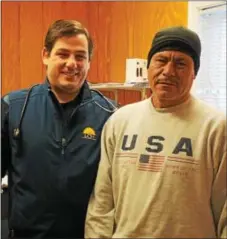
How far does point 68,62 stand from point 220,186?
0.58 m

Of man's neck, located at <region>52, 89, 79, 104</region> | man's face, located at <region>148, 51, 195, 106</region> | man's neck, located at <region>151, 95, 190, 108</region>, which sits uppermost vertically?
man's face, located at <region>148, 51, 195, 106</region>

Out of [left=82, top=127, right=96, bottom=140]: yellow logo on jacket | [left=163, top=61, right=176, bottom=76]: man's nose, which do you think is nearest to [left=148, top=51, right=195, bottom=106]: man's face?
[left=163, top=61, right=176, bottom=76]: man's nose

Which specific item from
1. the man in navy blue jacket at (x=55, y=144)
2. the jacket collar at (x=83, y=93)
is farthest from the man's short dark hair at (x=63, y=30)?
the jacket collar at (x=83, y=93)

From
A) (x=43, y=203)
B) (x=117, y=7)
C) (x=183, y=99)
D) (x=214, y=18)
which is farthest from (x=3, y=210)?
(x=117, y=7)

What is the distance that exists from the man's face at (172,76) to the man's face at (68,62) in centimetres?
26

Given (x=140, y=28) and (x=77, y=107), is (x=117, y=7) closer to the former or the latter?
(x=140, y=28)

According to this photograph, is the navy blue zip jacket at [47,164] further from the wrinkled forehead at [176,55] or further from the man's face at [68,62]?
the wrinkled forehead at [176,55]

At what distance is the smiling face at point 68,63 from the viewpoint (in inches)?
47.6

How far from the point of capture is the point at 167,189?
101 cm

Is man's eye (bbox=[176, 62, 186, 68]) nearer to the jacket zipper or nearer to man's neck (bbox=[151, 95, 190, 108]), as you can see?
man's neck (bbox=[151, 95, 190, 108])

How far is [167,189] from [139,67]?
135cm

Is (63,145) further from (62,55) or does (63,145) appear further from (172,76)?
(172,76)

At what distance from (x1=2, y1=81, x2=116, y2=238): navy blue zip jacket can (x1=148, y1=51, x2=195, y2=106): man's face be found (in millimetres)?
248

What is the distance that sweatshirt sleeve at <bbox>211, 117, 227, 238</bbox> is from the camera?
39.4 inches
